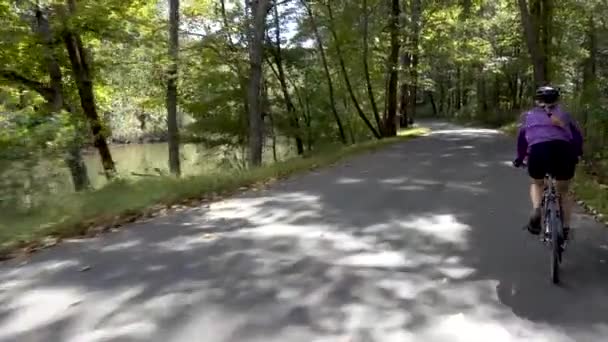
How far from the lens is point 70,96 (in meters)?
18.2

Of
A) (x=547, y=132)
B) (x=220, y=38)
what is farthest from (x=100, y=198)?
(x=220, y=38)

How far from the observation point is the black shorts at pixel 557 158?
5559mm

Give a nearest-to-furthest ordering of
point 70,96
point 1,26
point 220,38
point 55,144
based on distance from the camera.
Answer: point 55,144
point 1,26
point 70,96
point 220,38

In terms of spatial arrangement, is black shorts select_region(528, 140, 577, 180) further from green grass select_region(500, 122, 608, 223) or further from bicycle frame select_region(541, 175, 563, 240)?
green grass select_region(500, 122, 608, 223)

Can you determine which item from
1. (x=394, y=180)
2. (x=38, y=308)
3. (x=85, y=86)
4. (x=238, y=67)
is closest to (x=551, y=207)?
(x=38, y=308)

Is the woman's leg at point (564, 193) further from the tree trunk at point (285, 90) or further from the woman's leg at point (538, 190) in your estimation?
the tree trunk at point (285, 90)

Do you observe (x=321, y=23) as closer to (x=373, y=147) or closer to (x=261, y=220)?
(x=373, y=147)

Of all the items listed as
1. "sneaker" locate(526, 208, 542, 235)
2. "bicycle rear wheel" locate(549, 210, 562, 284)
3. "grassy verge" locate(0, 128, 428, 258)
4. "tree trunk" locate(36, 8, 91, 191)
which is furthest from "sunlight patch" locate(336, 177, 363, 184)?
"bicycle rear wheel" locate(549, 210, 562, 284)

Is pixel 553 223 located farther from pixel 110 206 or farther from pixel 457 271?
pixel 110 206

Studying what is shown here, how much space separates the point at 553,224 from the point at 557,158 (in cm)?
66

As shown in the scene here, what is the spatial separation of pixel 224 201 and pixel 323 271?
467 cm

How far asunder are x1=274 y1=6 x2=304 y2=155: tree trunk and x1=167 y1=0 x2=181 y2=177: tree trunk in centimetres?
522

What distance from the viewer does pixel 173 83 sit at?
1956cm

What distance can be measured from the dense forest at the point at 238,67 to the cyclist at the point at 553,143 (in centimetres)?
729
